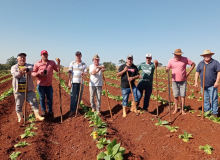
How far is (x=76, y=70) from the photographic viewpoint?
5.65 metres

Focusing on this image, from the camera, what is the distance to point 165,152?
369cm

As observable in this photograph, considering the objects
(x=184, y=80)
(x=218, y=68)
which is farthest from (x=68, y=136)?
(x=218, y=68)

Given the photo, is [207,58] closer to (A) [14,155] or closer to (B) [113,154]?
(B) [113,154]

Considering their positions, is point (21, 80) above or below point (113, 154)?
above

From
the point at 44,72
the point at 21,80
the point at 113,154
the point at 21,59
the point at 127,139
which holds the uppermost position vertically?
the point at 21,59

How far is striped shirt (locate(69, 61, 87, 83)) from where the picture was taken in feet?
18.5

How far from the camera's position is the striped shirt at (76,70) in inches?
222

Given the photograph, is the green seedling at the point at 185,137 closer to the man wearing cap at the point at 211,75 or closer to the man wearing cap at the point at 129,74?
the man wearing cap at the point at 129,74

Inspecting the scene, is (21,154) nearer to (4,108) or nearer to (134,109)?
(134,109)

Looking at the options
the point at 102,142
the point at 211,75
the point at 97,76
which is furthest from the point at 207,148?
the point at 97,76

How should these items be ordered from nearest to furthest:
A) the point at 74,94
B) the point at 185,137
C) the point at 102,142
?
the point at 102,142 → the point at 185,137 → the point at 74,94

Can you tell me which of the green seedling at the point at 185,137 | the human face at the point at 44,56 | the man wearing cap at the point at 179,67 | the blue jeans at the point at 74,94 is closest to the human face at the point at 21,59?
the human face at the point at 44,56

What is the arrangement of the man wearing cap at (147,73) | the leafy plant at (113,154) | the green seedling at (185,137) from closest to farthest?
the leafy plant at (113,154) → the green seedling at (185,137) → the man wearing cap at (147,73)

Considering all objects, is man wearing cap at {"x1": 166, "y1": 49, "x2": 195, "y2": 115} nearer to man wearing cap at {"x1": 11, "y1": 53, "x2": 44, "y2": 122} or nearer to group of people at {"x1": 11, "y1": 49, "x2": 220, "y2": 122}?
group of people at {"x1": 11, "y1": 49, "x2": 220, "y2": 122}
